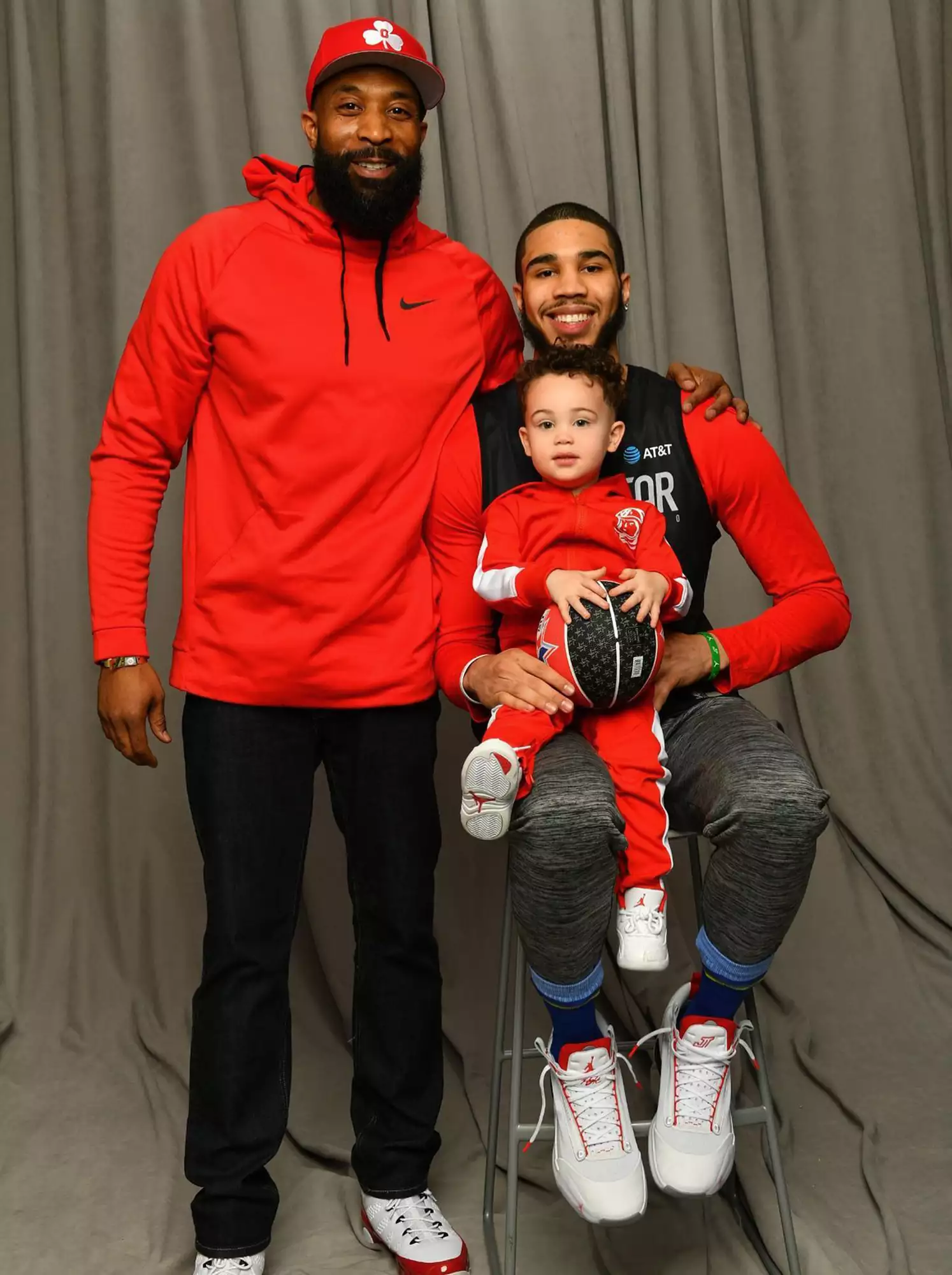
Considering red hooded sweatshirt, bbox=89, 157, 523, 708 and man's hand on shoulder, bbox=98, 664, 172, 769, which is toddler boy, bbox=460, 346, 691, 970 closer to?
red hooded sweatshirt, bbox=89, 157, 523, 708

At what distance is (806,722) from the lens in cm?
296

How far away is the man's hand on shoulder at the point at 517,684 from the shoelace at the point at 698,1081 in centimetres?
46

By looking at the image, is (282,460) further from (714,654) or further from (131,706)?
(714,654)

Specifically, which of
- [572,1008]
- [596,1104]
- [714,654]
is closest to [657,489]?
[714,654]

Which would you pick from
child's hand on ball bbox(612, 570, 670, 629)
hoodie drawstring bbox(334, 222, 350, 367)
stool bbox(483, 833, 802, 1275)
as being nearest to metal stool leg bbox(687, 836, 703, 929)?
stool bbox(483, 833, 802, 1275)

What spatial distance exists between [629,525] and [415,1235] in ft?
3.62

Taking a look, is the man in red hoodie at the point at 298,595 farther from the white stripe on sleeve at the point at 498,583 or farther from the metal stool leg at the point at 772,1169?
the metal stool leg at the point at 772,1169

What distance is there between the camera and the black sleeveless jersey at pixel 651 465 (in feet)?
6.03

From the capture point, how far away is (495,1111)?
1.90 meters

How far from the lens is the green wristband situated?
1737 millimetres

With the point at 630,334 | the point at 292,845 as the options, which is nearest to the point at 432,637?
the point at 292,845

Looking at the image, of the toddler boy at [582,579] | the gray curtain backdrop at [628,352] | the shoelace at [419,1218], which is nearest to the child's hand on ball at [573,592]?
the toddler boy at [582,579]

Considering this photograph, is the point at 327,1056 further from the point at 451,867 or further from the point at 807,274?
the point at 807,274

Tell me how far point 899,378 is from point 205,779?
2.06 m
